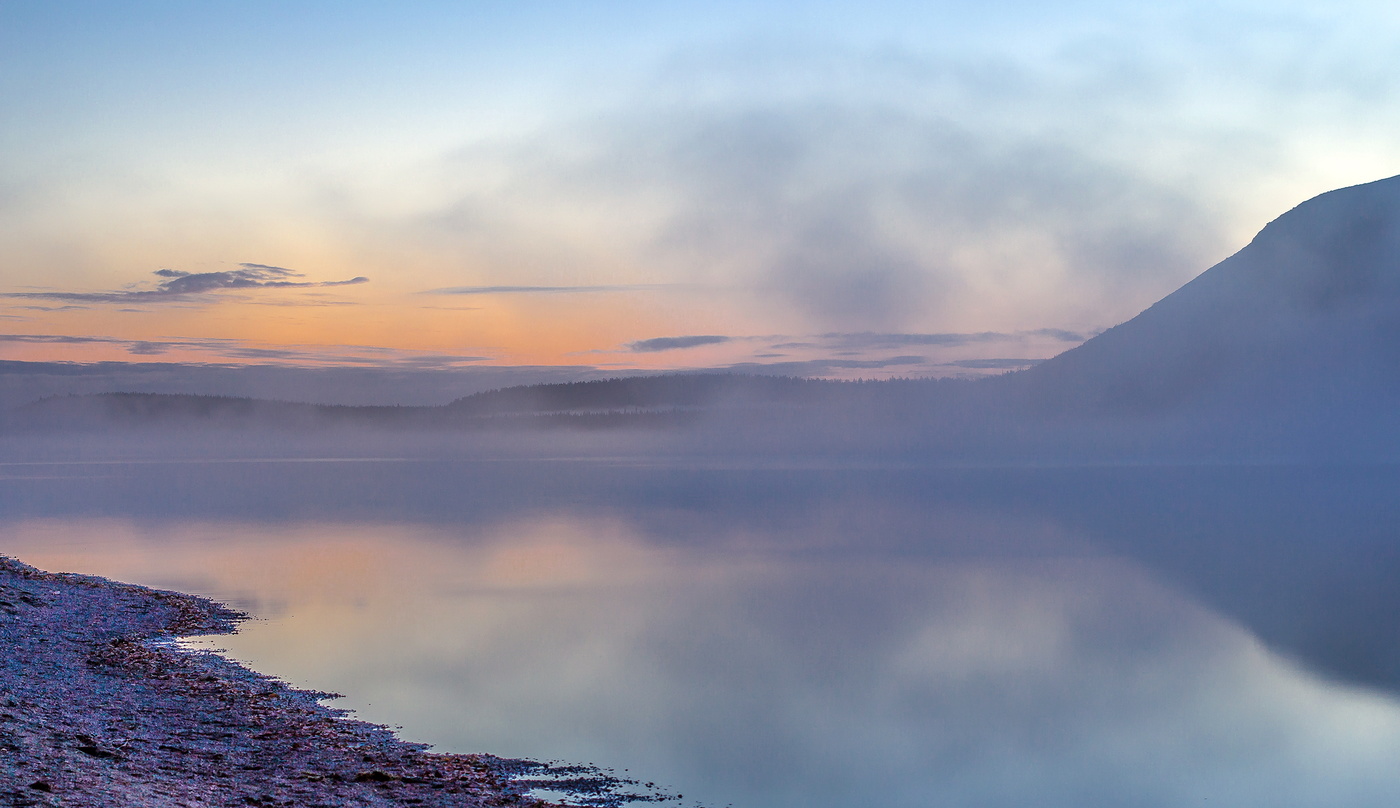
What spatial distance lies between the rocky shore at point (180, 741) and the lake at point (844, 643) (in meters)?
1.21

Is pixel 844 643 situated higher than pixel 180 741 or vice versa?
pixel 180 741

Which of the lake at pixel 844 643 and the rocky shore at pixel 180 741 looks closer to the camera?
the rocky shore at pixel 180 741

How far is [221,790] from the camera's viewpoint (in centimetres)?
868

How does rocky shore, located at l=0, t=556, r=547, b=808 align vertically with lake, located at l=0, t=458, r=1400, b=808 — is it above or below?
above

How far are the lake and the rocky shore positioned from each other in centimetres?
121

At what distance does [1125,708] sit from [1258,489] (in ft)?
232

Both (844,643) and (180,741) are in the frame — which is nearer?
(180,741)

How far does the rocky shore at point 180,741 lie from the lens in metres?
8.34

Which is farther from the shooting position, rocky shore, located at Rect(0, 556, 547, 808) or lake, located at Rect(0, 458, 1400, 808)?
lake, located at Rect(0, 458, 1400, 808)

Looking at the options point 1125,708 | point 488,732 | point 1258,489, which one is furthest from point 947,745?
point 1258,489

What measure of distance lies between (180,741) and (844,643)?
12.1m

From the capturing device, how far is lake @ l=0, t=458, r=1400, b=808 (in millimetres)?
12391

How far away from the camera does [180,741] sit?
33.6ft

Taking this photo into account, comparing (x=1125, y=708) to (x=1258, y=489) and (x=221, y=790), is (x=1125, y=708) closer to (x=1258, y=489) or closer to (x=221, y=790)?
(x=221, y=790)
